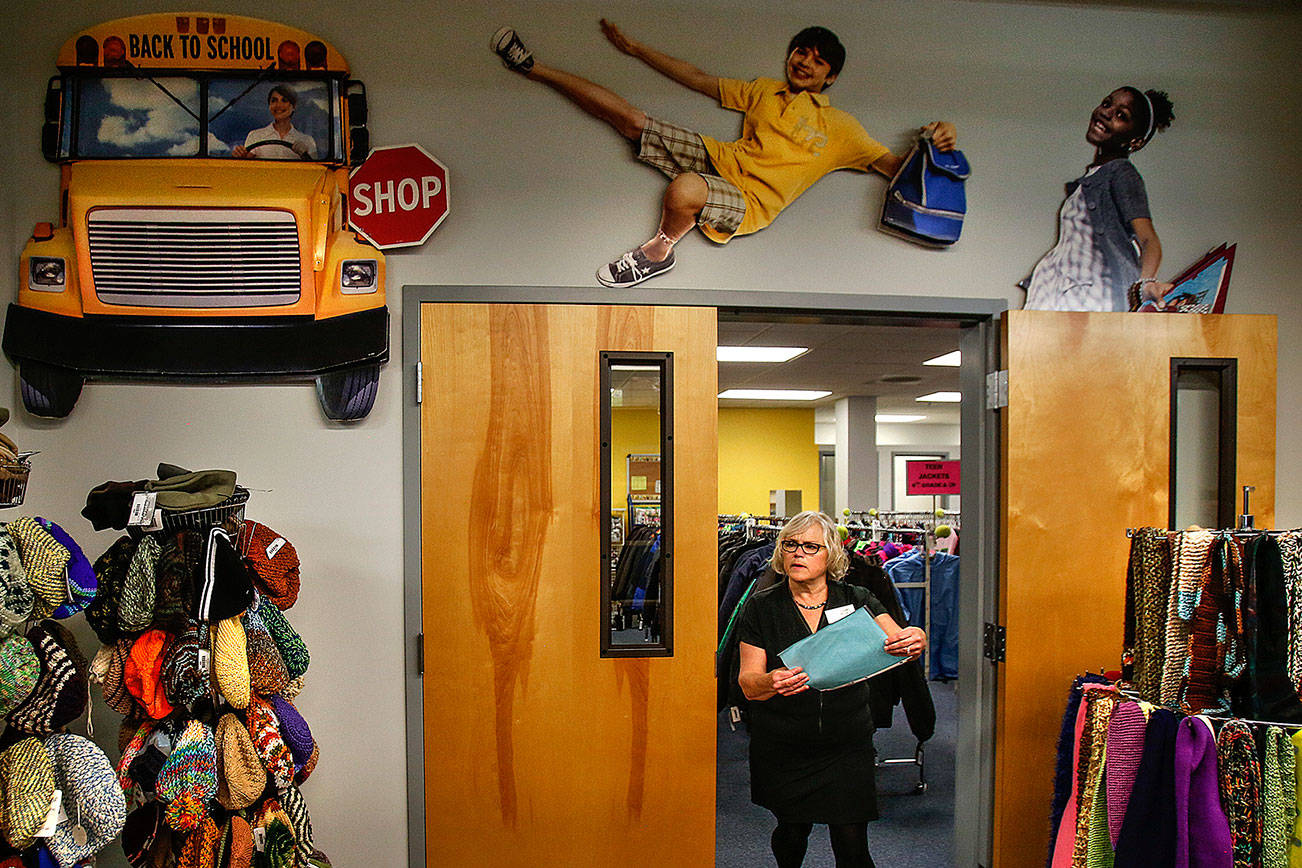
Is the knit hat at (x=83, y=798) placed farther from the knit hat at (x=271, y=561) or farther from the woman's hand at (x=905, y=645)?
the woman's hand at (x=905, y=645)

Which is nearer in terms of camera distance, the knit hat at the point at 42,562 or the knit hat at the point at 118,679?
the knit hat at the point at 42,562

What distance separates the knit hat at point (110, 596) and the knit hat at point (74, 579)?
0.06m

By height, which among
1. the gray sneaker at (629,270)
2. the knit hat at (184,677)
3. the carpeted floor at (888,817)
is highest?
the gray sneaker at (629,270)

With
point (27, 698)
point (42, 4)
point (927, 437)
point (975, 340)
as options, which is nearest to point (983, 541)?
point (975, 340)

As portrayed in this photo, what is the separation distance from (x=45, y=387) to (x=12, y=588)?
807mm

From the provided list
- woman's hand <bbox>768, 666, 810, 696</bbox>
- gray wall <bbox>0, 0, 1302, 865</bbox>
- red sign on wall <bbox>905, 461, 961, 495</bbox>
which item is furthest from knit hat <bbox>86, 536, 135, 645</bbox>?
red sign on wall <bbox>905, 461, 961, 495</bbox>

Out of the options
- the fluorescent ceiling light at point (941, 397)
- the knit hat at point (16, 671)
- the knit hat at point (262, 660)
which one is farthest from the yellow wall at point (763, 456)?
the knit hat at point (16, 671)

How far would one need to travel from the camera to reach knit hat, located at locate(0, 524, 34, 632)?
1393mm

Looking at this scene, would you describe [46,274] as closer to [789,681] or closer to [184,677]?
[184,677]

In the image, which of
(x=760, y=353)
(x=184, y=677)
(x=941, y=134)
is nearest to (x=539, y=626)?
(x=184, y=677)

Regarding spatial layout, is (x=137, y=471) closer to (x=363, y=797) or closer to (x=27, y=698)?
(x=27, y=698)

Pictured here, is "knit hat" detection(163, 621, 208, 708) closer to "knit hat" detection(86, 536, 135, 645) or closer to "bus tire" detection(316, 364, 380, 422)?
"knit hat" detection(86, 536, 135, 645)

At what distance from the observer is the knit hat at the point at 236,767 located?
1594 millimetres

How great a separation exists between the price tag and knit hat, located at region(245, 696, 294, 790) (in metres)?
0.45
